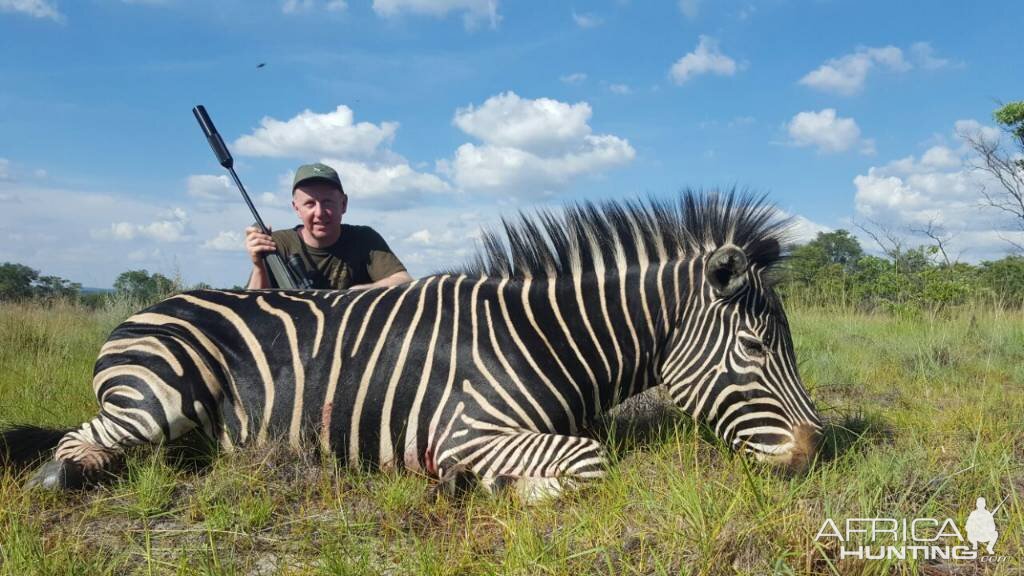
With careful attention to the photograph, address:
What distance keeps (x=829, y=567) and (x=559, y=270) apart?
2032 millimetres

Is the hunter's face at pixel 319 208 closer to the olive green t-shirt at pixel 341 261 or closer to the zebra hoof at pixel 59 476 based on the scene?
the olive green t-shirt at pixel 341 261

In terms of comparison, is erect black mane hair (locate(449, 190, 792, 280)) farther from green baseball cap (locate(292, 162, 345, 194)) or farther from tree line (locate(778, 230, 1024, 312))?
tree line (locate(778, 230, 1024, 312))

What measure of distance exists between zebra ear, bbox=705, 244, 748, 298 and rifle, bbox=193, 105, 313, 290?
2862 millimetres

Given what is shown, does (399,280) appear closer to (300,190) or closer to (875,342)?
(300,190)

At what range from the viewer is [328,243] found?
5.50 metres

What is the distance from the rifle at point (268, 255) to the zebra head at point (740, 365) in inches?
109

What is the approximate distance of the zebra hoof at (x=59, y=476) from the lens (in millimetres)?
2758

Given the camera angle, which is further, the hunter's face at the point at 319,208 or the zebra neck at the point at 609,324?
the hunter's face at the point at 319,208

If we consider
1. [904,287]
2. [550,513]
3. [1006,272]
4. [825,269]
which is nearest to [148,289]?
[550,513]

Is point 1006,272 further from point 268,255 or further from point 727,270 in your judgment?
point 268,255

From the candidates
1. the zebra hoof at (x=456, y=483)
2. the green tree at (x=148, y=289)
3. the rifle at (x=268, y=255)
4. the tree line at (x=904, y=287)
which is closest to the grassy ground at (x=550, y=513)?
the zebra hoof at (x=456, y=483)

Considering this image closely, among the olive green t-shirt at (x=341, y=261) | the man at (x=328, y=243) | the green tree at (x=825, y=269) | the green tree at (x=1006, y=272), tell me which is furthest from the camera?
the green tree at (x=1006, y=272)

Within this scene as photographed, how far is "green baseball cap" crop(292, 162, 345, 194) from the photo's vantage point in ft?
16.9

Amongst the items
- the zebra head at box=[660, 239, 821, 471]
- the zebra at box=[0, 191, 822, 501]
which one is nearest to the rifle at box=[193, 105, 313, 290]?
the zebra at box=[0, 191, 822, 501]
